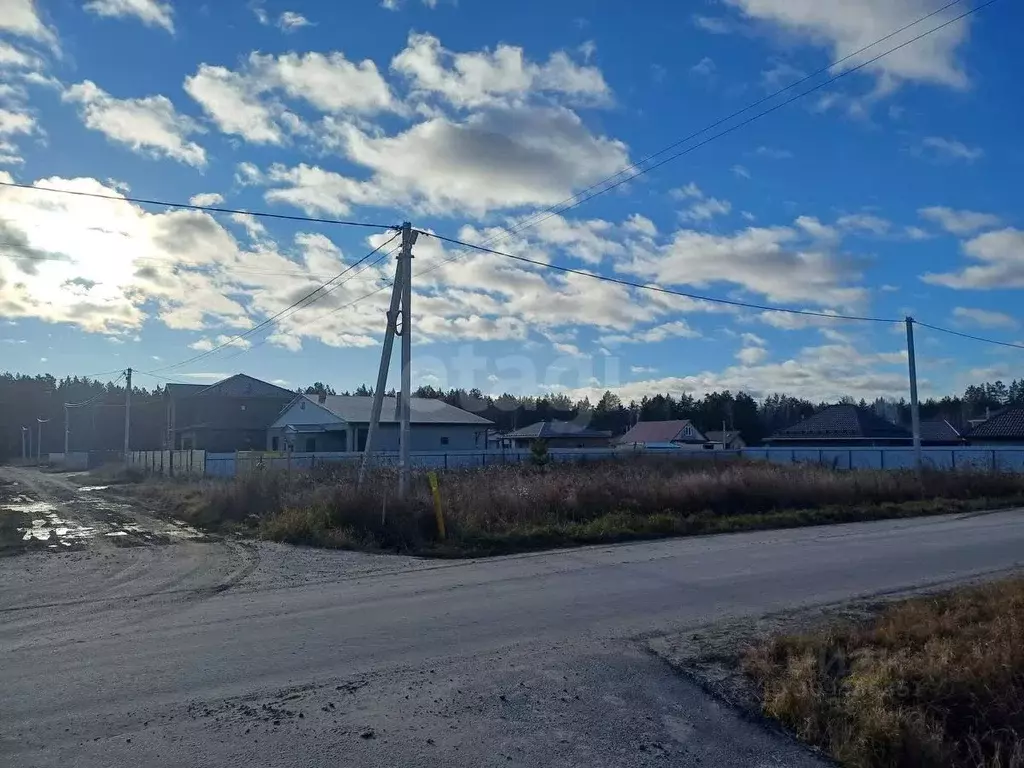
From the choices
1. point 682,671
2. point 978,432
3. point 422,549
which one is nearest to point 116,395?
point 978,432

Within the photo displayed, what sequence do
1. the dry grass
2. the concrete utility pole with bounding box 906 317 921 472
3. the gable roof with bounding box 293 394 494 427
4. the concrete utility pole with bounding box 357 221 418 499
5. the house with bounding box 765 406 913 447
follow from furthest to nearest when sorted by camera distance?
1. the house with bounding box 765 406 913 447
2. the gable roof with bounding box 293 394 494 427
3. the concrete utility pole with bounding box 906 317 921 472
4. the concrete utility pole with bounding box 357 221 418 499
5. the dry grass

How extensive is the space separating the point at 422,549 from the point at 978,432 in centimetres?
5183

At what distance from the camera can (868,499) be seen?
83.3ft

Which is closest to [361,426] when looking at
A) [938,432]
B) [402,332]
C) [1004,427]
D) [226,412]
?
[226,412]

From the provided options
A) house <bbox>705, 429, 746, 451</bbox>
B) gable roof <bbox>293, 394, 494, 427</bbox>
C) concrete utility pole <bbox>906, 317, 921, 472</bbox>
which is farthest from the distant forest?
concrete utility pole <bbox>906, 317, 921, 472</bbox>

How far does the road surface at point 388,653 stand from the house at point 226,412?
2147 inches

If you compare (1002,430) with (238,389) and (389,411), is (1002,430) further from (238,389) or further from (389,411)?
(238,389)

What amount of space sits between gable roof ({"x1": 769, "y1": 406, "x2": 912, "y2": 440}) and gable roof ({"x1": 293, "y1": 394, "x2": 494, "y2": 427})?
26.8m

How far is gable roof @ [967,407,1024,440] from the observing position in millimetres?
52688

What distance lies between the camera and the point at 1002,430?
5362 centimetres

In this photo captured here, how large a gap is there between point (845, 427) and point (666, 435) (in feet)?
71.7

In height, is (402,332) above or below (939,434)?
above

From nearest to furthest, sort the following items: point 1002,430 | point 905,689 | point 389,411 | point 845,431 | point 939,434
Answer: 1. point 905,689
2. point 389,411
3. point 1002,430
4. point 845,431
5. point 939,434

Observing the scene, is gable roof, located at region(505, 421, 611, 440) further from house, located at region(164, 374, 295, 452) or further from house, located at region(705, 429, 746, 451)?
house, located at region(164, 374, 295, 452)
